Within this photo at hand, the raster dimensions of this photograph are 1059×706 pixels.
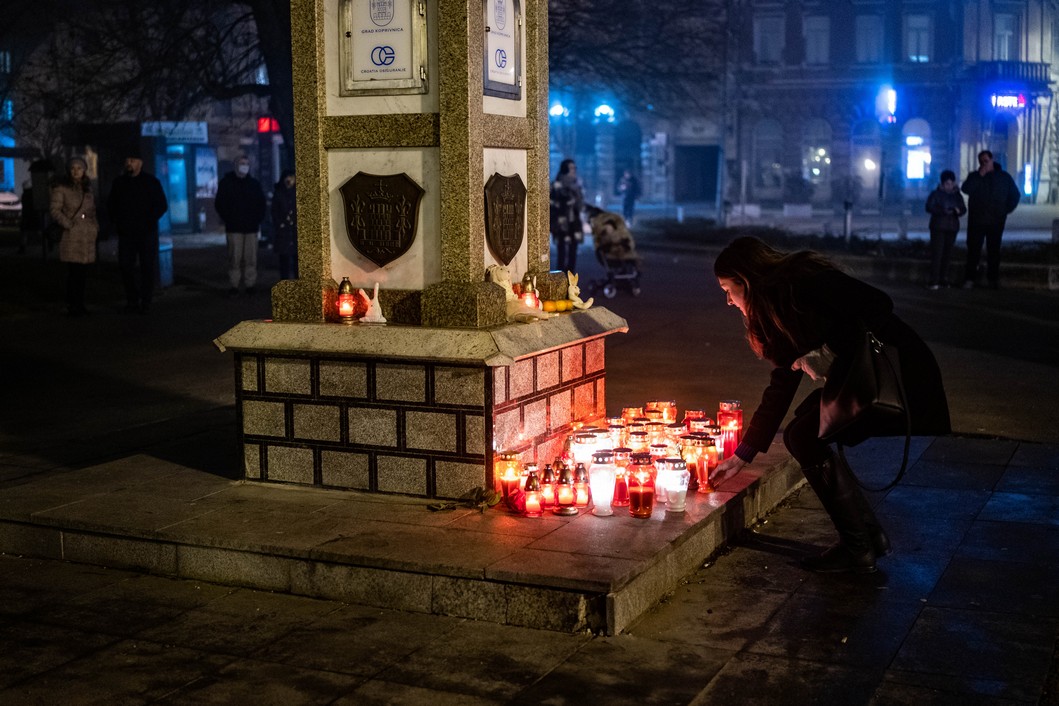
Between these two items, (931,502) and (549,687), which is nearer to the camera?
(549,687)

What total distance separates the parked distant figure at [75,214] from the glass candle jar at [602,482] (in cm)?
1191

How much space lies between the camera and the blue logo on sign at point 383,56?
6.60m

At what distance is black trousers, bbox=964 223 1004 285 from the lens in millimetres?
19312

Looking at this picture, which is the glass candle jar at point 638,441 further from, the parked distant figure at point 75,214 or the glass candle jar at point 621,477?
the parked distant figure at point 75,214

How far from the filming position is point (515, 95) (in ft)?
22.9

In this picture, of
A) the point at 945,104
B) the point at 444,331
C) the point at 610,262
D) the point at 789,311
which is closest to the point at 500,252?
the point at 444,331

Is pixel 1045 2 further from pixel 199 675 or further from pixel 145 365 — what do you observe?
pixel 199 675

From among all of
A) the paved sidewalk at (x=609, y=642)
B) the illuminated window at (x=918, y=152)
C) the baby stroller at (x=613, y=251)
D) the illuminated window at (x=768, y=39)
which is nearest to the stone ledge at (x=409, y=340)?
the paved sidewalk at (x=609, y=642)

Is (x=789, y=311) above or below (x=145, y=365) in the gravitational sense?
above

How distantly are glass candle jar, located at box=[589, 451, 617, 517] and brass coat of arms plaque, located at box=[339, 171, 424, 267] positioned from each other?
5.00 feet

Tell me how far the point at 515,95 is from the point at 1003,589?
336cm

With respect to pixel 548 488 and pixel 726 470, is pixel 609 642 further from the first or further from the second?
pixel 726 470

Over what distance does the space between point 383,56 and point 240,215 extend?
1297 centimetres

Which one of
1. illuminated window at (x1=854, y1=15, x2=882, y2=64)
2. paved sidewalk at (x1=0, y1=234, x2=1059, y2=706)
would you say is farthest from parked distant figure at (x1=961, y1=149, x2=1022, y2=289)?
illuminated window at (x1=854, y1=15, x2=882, y2=64)
